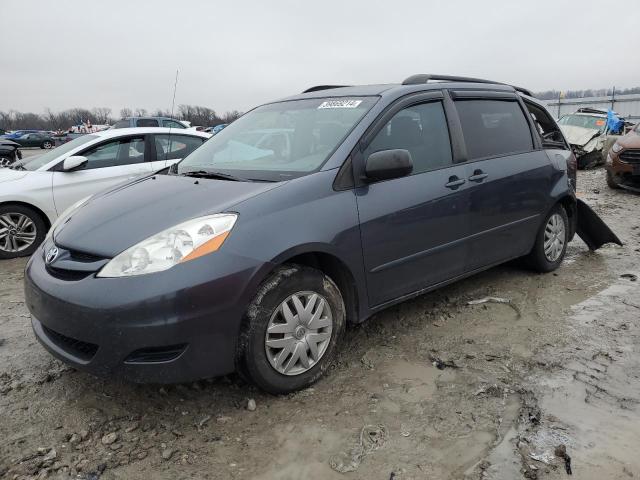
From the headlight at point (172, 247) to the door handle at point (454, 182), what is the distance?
168 cm

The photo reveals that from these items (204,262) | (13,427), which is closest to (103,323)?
(204,262)

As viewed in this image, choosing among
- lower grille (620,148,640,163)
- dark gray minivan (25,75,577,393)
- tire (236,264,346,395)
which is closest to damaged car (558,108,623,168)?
lower grille (620,148,640,163)

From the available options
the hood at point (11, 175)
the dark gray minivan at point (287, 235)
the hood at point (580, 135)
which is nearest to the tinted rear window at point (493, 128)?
the dark gray minivan at point (287, 235)

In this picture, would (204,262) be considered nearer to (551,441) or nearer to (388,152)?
(388,152)

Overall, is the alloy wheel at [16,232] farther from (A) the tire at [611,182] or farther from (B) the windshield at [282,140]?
(A) the tire at [611,182]

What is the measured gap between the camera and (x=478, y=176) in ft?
12.2

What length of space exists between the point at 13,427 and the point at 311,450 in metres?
1.50

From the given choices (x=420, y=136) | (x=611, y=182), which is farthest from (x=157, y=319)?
(x=611, y=182)

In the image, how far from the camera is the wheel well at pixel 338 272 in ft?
9.20

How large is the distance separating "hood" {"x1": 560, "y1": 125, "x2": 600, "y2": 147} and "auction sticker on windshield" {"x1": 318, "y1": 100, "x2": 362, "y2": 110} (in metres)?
11.9

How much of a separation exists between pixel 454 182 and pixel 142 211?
82.3 inches

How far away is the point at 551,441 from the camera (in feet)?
7.59

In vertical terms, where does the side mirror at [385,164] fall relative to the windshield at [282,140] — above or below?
below

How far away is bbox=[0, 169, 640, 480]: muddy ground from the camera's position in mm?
2201
